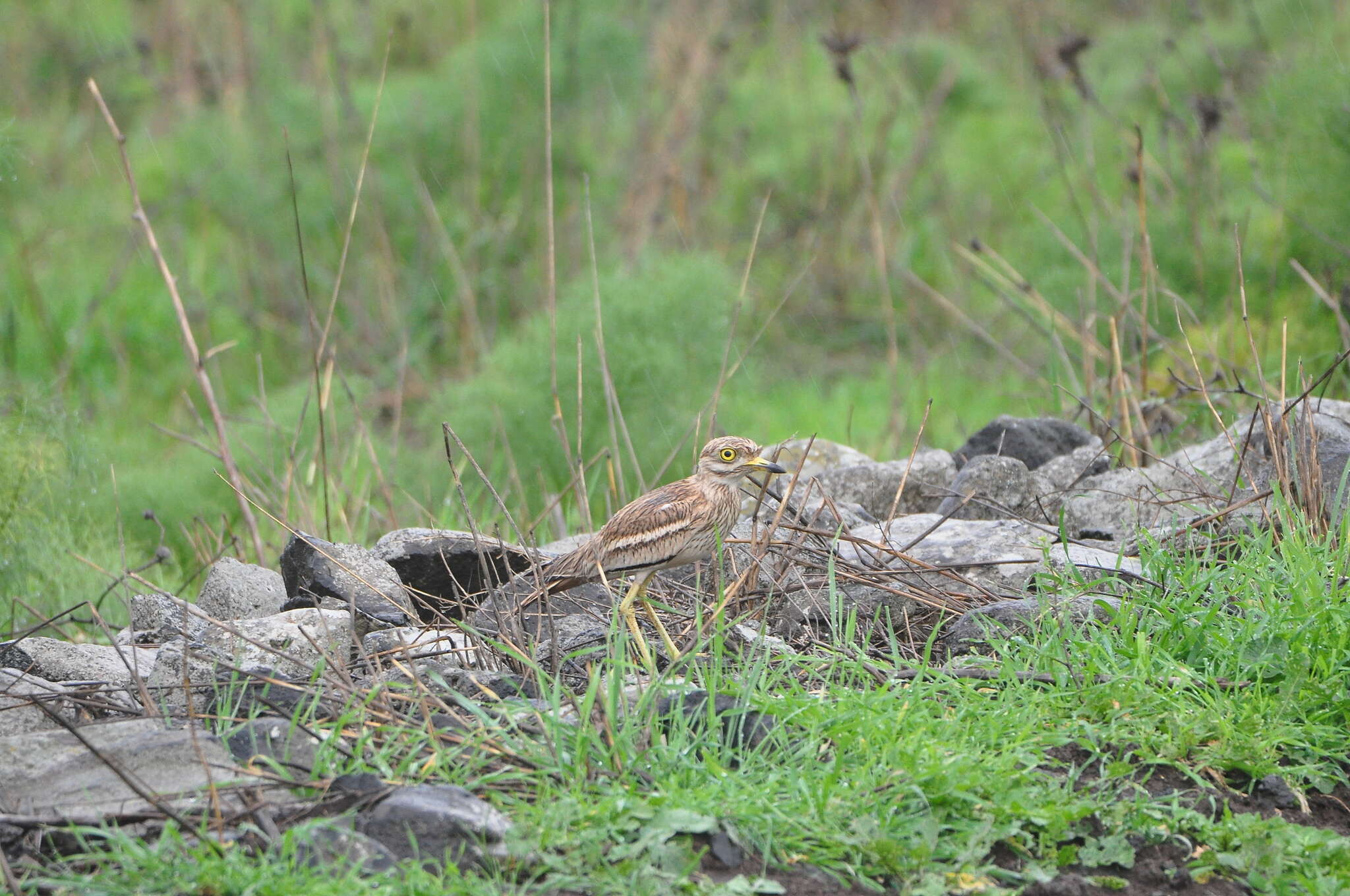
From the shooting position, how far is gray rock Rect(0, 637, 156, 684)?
380cm

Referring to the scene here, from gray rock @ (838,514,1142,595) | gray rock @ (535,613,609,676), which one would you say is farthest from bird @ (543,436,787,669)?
gray rock @ (838,514,1142,595)

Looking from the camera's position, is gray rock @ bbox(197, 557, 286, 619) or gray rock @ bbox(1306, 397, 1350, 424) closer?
gray rock @ bbox(197, 557, 286, 619)

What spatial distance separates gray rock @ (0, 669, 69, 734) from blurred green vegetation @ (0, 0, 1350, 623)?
150 cm

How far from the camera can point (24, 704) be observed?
3307 millimetres

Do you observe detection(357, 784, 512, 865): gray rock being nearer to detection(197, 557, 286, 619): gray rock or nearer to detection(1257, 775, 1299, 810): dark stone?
detection(197, 557, 286, 619): gray rock

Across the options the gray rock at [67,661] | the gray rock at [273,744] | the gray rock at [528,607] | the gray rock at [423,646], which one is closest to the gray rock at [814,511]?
the gray rock at [528,607]

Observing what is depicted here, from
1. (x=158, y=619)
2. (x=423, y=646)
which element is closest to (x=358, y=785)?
(x=423, y=646)

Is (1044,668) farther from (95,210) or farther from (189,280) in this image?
(95,210)

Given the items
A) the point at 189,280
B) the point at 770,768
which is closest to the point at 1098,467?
the point at 770,768

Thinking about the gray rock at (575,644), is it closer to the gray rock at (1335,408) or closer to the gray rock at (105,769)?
the gray rock at (105,769)

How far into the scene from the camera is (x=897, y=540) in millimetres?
4691

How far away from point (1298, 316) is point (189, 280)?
25.2 ft

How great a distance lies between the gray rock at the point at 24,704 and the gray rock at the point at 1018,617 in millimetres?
2385

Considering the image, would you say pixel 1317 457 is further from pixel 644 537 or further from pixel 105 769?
pixel 105 769
